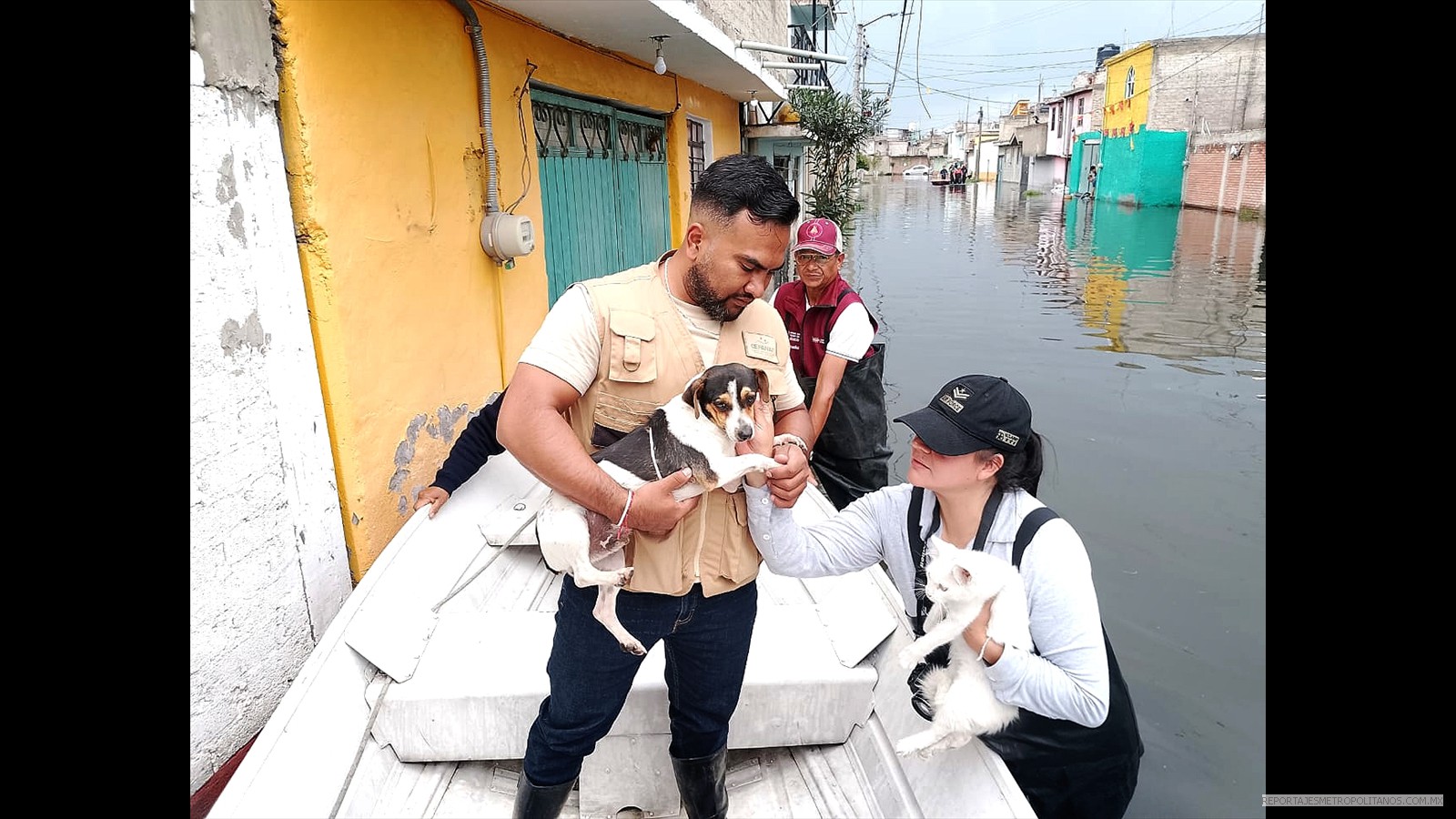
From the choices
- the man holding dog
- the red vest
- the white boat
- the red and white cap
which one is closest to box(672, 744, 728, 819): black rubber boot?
the man holding dog

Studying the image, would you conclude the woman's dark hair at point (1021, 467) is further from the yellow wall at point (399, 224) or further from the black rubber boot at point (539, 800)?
the yellow wall at point (399, 224)

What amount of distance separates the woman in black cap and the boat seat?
429 mm

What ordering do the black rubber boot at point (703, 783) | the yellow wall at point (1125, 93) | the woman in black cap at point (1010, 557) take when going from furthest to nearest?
the yellow wall at point (1125, 93) < the black rubber boot at point (703, 783) < the woman in black cap at point (1010, 557)

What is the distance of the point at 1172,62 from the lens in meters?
35.4

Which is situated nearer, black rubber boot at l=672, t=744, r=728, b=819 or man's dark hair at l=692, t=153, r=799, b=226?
man's dark hair at l=692, t=153, r=799, b=226

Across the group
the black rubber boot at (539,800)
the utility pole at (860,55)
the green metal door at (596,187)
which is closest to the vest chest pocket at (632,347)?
the black rubber boot at (539,800)

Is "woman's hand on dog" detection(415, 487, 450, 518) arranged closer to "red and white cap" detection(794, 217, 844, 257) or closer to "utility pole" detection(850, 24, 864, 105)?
"red and white cap" detection(794, 217, 844, 257)

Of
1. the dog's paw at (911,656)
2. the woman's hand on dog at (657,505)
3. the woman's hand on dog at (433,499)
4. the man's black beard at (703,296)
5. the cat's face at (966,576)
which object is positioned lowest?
the woman's hand on dog at (433,499)

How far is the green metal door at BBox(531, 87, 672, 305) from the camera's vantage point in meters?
5.68

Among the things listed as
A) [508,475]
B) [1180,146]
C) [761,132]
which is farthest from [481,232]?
[1180,146]

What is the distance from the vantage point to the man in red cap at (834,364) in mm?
3971

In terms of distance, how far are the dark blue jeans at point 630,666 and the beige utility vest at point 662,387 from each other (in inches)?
3.7
